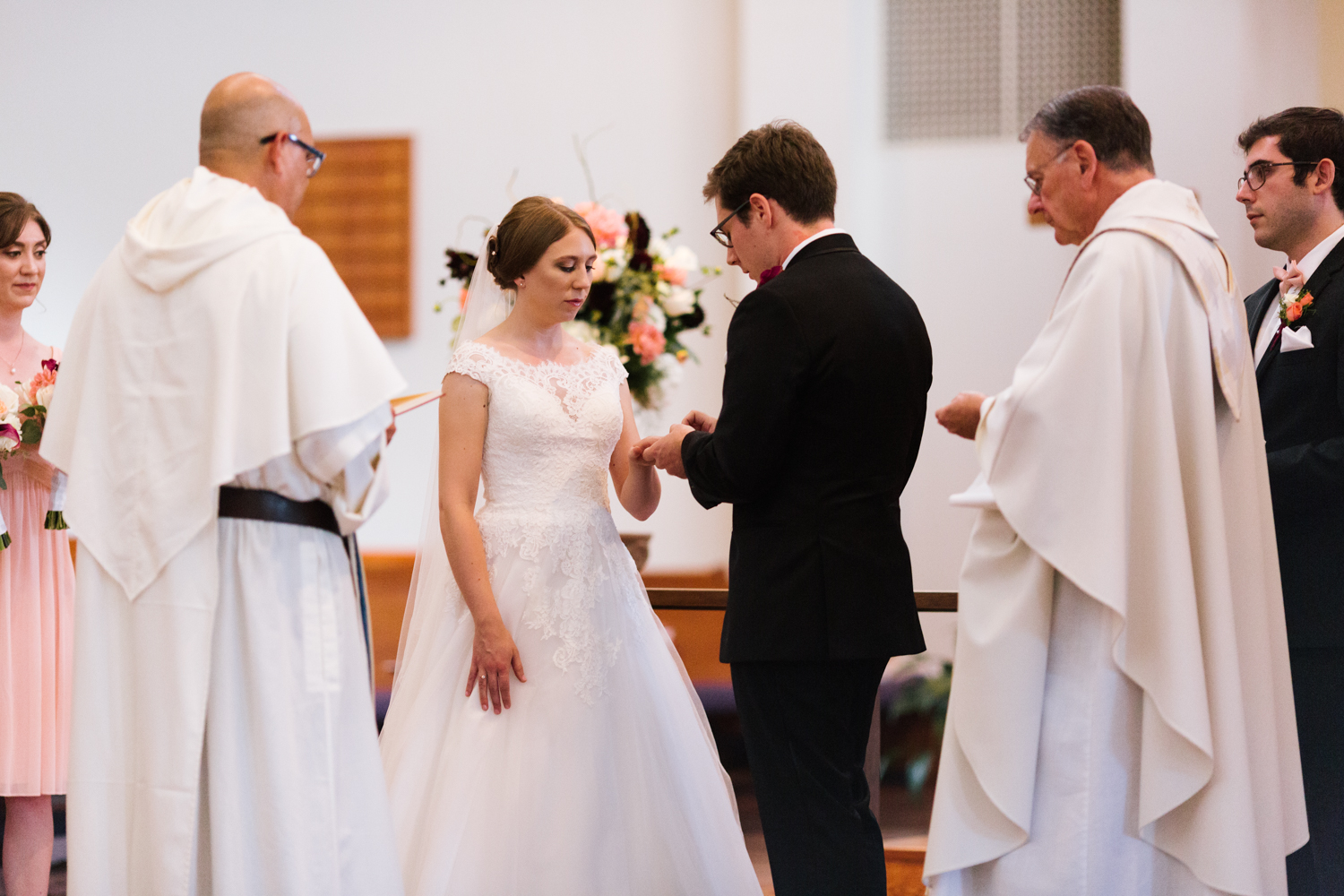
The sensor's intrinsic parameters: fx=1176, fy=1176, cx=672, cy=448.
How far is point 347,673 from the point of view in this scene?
2.08m

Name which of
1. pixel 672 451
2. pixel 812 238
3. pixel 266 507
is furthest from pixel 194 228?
pixel 812 238

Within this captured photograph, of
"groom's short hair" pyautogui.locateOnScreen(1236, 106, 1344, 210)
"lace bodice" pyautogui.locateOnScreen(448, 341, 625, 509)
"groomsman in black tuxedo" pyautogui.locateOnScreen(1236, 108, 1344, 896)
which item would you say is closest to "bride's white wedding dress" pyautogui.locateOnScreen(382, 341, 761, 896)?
"lace bodice" pyautogui.locateOnScreen(448, 341, 625, 509)

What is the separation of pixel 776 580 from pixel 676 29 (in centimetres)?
397

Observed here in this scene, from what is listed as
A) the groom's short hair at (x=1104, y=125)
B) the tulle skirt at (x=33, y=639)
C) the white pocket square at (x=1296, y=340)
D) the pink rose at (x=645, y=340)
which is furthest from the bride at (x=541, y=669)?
the white pocket square at (x=1296, y=340)

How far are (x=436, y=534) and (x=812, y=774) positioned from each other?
1.16 meters

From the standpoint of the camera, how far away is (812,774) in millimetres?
2252

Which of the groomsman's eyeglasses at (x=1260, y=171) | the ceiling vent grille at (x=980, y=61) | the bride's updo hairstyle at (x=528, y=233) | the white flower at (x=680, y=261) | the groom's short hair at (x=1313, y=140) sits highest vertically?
the ceiling vent grille at (x=980, y=61)

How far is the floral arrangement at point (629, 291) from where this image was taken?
359 cm

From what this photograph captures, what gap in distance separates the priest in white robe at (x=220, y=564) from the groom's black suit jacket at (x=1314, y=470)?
6.26ft

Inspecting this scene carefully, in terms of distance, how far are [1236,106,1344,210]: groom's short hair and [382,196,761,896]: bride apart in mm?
1633

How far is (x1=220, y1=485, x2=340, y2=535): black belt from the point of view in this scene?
2.04 metres

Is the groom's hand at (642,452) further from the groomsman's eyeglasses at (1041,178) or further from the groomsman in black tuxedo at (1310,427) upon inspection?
the groomsman in black tuxedo at (1310,427)

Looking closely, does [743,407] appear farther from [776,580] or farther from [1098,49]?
[1098,49]

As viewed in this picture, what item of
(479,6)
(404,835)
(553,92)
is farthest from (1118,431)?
(479,6)
